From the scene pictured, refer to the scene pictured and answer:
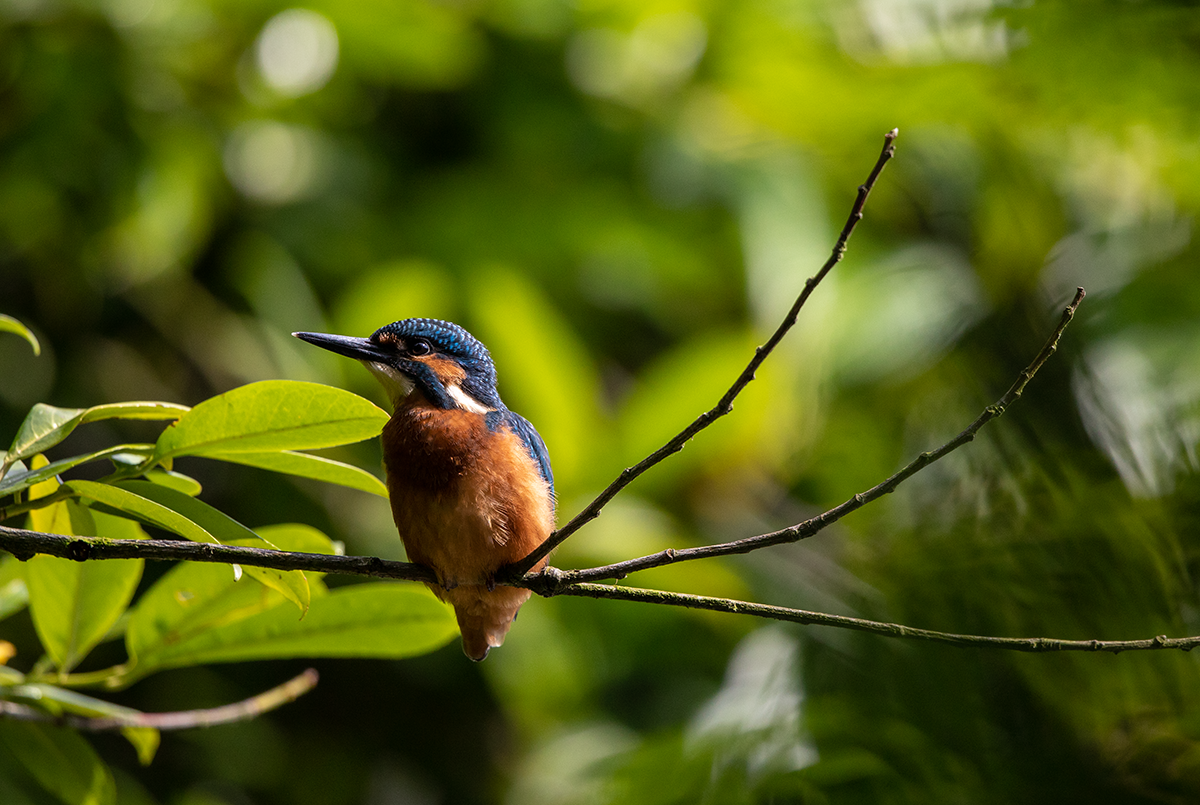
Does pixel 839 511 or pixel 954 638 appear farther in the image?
pixel 839 511

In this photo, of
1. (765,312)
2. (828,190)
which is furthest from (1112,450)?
(828,190)

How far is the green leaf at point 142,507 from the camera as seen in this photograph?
4.28 feet

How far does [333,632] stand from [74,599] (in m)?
0.45

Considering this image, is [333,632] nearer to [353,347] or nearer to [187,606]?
[187,606]

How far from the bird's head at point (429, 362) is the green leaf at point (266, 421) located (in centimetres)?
74

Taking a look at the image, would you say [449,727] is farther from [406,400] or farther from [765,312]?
[406,400]

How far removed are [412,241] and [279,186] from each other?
70 centimetres

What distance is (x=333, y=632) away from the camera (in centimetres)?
190

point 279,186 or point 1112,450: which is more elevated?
point 279,186

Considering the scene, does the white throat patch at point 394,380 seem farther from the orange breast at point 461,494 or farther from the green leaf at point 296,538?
the green leaf at point 296,538

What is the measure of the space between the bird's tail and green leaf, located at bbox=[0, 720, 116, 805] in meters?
0.70

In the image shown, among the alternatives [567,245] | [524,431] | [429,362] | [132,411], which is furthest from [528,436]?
[567,245]

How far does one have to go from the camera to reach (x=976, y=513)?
1245 millimetres

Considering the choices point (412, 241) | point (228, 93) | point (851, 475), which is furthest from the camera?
point (412, 241)
